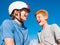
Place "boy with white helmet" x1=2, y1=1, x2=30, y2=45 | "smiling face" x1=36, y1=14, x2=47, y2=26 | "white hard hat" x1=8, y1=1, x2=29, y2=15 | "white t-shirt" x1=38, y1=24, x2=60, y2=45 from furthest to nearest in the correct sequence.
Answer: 1. "smiling face" x1=36, y1=14, x2=47, y2=26
2. "white t-shirt" x1=38, y1=24, x2=60, y2=45
3. "white hard hat" x1=8, y1=1, x2=29, y2=15
4. "boy with white helmet" x1=2, y1=1, x2=30, y2=45

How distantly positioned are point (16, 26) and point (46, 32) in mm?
2284

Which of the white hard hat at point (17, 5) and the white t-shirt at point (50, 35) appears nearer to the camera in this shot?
the white hard hat at point (17, 5)

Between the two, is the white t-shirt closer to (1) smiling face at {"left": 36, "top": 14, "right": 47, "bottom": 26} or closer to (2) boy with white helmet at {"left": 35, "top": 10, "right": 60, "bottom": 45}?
(2) boy with white helmet at {"left": 35, "top": 10, "right": 60, "bottom": 45}

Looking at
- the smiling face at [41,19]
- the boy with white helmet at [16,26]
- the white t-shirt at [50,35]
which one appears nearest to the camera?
the boy with white helmet at [16,26]

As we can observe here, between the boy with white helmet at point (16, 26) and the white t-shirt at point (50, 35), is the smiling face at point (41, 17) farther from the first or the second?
the boy with white helmet at point (16, 26)

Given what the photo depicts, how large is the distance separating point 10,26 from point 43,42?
239 cm

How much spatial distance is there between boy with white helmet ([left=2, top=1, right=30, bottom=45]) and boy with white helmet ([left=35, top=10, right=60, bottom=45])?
188cm

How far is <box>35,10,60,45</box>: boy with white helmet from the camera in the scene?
6492 mm

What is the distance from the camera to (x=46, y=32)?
665cm

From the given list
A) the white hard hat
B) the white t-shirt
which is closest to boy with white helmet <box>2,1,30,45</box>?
the white hard hat

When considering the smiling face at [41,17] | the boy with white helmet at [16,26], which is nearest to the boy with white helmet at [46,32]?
the smiling face at [41,17]

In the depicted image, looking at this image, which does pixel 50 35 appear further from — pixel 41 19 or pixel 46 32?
pixel 41 19

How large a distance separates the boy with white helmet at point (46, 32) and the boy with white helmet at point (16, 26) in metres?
1.88

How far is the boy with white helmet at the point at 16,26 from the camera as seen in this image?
4262 mm
